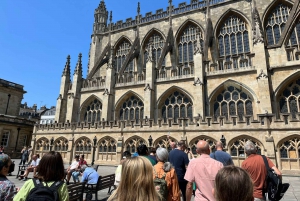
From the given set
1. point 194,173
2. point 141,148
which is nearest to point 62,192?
point 194,173

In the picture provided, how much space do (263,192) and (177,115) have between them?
15.8 metres

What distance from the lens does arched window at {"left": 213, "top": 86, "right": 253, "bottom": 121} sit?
17031 mm

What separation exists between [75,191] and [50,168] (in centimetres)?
343

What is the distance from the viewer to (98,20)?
31.3 meters

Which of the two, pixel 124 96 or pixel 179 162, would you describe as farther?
pixel 124 96

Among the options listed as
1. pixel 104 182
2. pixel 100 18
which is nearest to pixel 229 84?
pixel 104 182

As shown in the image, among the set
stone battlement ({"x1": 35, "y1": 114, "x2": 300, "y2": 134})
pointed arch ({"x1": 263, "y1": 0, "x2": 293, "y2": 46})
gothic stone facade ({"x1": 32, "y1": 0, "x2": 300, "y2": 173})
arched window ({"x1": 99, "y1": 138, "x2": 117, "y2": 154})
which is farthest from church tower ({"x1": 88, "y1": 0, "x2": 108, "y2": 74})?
pointed arch ({"x1": 263, "y1": 0, "x2": 293, "y2": 46})

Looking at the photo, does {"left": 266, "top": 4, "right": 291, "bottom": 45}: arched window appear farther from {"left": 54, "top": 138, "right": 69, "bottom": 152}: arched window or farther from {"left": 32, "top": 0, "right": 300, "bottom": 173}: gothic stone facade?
{"left": 54, "top": 138, "right": 69, "bottom": 152}: arched window

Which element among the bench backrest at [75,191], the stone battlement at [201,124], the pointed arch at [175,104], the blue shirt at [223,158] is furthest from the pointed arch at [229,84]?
the bench backrest at [75,191]

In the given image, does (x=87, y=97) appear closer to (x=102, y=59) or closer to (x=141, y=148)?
(x=102, y=59)

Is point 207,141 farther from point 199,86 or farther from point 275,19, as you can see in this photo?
point 275,19

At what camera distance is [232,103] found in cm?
1766

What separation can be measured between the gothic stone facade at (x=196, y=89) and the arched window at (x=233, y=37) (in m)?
→ 0.10

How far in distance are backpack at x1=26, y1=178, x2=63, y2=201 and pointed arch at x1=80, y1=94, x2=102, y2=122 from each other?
21.6 m
